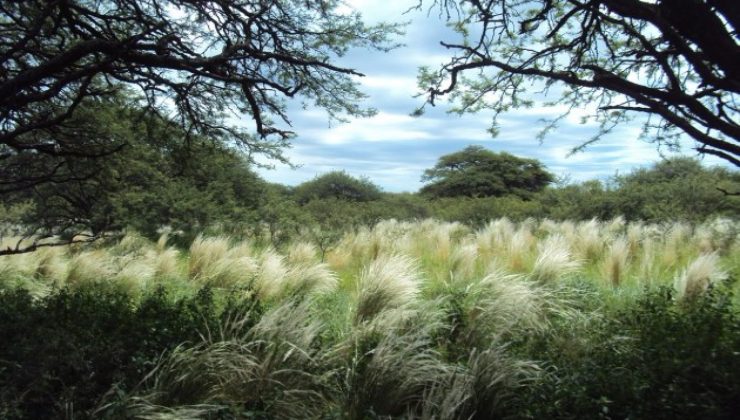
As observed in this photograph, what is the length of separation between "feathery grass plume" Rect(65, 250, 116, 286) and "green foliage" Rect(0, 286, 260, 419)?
7.60 feet

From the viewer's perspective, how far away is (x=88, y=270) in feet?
28.5

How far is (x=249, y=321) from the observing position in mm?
5086

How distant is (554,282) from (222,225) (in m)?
11.5

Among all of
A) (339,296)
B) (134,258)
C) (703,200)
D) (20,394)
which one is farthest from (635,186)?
(20,394)

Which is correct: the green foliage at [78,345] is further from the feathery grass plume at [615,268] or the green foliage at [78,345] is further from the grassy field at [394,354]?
the feathery grass plume at [615,268]

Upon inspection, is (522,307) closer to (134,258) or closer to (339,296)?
(339,296)

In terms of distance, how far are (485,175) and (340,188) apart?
11.0 metres

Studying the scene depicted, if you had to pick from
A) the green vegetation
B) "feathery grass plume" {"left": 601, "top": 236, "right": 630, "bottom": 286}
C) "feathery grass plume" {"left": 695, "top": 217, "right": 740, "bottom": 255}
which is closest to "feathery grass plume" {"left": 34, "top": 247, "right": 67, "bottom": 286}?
the green vegetation

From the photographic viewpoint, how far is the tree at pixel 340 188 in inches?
1519

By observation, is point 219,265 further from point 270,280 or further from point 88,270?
point 88,270

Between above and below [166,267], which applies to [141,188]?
above

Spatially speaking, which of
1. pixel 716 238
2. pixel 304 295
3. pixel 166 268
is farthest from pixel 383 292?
pixel 716 238

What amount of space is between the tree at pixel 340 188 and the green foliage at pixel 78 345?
107 ft

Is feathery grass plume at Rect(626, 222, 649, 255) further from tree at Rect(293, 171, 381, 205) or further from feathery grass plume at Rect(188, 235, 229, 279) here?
tree at Rect(293, 171, 381, 205)
